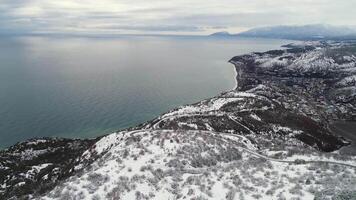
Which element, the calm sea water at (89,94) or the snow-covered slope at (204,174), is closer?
the snow-covered slope at (204,174)

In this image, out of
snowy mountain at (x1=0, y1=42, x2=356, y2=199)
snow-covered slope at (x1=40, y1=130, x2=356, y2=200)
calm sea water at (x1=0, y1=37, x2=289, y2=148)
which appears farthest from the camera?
calm sea water at (x1=0, y1=37, x2=289, y2=148)

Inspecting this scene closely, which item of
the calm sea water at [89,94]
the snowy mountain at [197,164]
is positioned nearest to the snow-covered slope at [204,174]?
the snowy mountain at [197,164]

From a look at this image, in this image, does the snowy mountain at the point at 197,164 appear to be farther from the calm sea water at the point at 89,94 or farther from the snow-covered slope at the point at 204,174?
the calm sea water at the point at 89,94

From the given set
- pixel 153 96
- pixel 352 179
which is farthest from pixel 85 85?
pixel 352 179

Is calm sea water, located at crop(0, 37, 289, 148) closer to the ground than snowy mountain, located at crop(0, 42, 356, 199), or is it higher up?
closer to the ground

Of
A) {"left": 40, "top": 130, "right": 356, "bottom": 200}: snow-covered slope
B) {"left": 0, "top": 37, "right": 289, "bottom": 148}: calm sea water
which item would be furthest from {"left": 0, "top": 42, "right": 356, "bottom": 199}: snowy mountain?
{"left": 0, "top": 37, "right": 289, "bottom": 148}: calm sea water

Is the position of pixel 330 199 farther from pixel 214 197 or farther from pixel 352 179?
pixel 214 197

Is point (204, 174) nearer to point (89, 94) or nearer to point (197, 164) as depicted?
point (197, 164)

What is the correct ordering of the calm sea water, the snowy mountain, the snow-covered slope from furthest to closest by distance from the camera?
the calm sea water → the snowy mountain → the snow-covered slope

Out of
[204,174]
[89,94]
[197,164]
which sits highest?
[204,174]

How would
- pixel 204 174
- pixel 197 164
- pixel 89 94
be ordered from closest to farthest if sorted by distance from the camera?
pixel 204 174 < pixel 197 164 < pixel 89 94

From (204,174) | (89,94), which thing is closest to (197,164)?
(204,174)

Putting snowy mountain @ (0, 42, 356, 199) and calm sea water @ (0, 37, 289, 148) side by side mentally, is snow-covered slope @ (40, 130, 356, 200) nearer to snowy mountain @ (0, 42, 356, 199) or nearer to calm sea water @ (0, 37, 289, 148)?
snowy mountain @ (0, 42, 356, 199)
